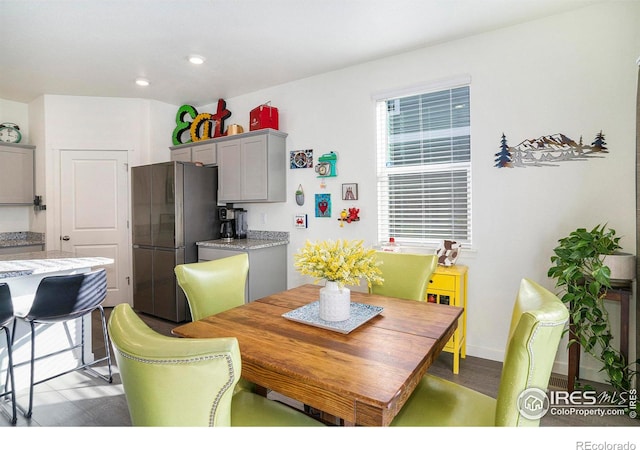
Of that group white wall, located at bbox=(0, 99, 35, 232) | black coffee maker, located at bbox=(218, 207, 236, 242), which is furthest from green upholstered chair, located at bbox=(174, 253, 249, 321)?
white wall, located at bbox=(0, 99, 35, 232)

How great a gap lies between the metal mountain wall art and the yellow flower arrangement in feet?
6.04

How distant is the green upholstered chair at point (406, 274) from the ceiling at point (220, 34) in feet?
5.91

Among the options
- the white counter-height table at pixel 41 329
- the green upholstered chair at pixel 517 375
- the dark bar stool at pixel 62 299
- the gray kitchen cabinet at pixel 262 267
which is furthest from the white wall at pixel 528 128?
the white counter-height table at pixel 41 329

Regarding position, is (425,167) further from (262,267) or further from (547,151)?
(262,267)

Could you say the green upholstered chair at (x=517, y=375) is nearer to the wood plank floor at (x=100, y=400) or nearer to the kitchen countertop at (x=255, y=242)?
the wood plank floor at (x=100, y=400)

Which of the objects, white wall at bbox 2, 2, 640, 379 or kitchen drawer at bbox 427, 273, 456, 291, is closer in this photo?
white wall at bbox 2, 2, 640, 379

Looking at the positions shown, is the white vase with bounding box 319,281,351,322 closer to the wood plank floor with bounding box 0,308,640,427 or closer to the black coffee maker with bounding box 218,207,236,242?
the wood plank floor with bounding box 0,308,640,427

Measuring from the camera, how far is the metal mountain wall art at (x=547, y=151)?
2.43 m

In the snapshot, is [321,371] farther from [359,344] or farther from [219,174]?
[219,174]

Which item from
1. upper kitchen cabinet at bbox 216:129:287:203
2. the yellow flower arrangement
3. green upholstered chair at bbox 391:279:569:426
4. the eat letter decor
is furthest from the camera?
the eat letter decor

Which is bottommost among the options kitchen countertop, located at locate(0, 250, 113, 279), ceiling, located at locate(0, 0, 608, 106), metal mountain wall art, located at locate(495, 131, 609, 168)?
kitchen countertop, located at locate(0, 250, 113, 279)

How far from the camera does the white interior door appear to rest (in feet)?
14.0

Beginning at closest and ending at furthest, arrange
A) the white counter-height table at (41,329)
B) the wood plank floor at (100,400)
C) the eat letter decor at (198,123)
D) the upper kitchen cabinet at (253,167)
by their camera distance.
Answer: the wood plank floor at (100,400) < the white counter-height table at (41,329) < the upper kitchen cabinet at (253,167) < the eat letter decor at (198,123)

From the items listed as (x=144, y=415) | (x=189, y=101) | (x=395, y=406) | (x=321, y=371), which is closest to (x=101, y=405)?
(x=144, y=415)
